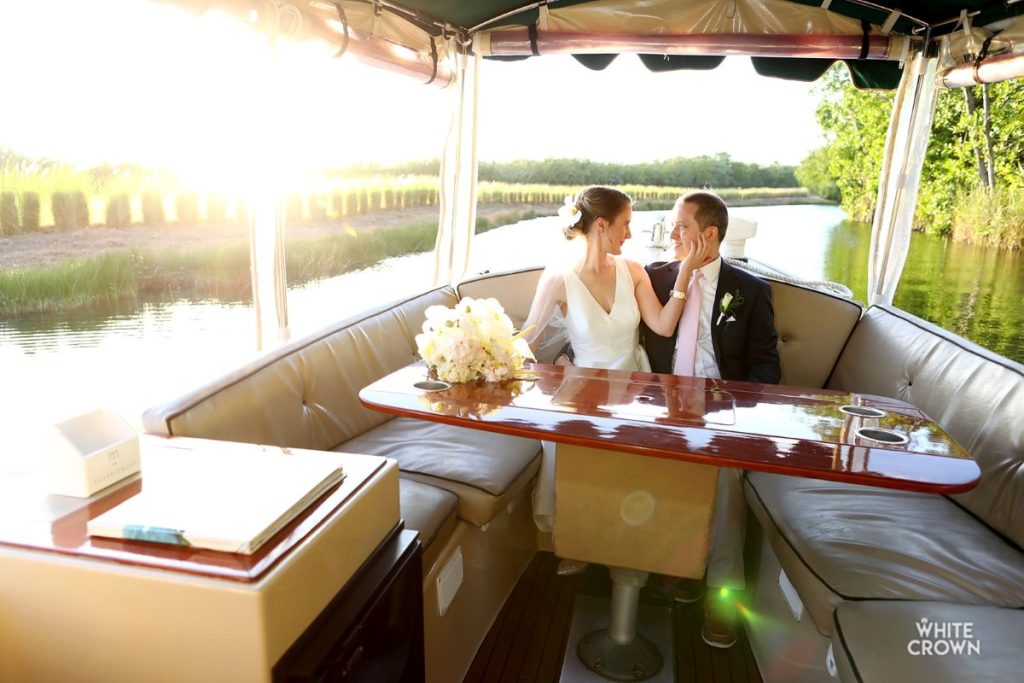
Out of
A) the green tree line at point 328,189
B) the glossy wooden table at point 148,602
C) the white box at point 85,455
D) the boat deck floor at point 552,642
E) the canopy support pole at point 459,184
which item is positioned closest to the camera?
the glossy wooden table at point 148,602

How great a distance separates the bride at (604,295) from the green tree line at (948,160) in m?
1.65

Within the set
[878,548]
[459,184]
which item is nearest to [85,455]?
[878,548]

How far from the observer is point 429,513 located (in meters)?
2.00

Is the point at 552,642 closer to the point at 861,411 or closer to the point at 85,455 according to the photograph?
the point at 861,411

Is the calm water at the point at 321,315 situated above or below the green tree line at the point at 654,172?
below

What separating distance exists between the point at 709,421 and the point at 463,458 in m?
1.01

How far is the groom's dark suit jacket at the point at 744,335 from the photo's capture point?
9.66 ft

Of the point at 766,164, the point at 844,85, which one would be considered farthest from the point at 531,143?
the point at 844,85

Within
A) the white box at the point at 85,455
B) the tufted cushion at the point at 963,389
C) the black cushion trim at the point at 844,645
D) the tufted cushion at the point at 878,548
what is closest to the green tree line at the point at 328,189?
the white box at the point at 85,455

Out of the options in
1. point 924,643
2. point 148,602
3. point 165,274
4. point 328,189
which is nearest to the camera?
point 148,602

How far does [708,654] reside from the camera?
7.34ft

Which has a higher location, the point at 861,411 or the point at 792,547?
the point at 861,411

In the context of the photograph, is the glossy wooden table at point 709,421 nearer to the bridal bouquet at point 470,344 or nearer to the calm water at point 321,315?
the bridal bouquet at point 470,344

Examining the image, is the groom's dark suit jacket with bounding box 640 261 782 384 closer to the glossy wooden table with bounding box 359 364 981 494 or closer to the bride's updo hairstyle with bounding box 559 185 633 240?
the bride's updo hairstyle with bounding box 559 185 633 240
